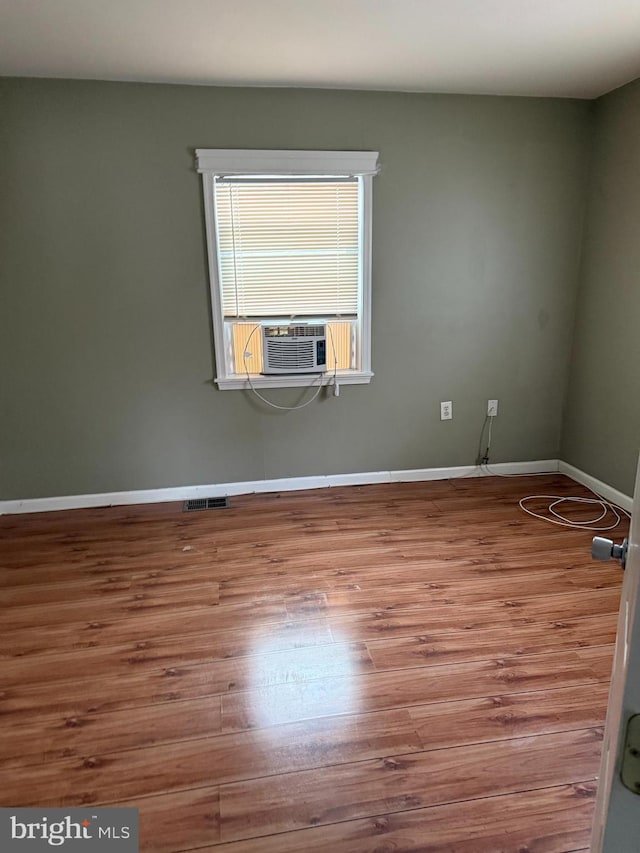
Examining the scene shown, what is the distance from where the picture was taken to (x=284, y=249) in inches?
128

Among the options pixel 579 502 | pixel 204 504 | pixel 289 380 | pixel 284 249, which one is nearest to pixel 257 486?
pixel 204 504

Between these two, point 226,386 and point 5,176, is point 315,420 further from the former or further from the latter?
point 5,176

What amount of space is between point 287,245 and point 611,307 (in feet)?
6.49

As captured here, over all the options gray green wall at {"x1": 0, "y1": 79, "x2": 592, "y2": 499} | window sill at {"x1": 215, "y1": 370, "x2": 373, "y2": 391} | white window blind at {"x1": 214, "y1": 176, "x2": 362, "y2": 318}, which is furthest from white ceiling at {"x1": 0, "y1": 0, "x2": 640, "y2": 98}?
window sill at {"x1": 215, "y1": 370, "x2": 373, "y2": 391}

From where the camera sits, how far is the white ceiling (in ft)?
7.04

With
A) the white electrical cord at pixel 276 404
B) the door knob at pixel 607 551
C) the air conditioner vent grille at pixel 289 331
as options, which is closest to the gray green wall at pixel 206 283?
the white electrical cord at pixel 276 404

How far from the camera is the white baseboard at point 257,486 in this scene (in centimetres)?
339

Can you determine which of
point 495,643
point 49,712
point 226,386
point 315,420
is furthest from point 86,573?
point 495,643

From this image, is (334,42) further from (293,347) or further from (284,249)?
(293,347)

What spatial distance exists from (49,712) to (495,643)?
1.62 meters

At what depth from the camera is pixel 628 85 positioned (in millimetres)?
3021

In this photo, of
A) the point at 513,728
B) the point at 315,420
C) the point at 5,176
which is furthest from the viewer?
the point at 315,420

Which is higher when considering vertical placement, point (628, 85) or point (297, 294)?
point (628, 85)

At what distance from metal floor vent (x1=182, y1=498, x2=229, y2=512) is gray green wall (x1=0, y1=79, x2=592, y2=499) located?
13cm
